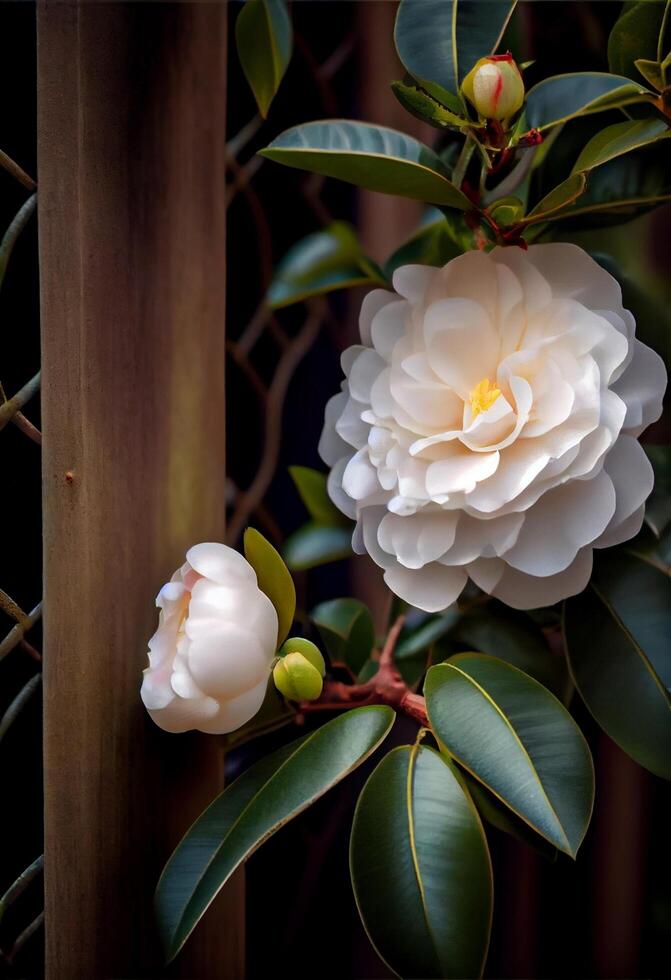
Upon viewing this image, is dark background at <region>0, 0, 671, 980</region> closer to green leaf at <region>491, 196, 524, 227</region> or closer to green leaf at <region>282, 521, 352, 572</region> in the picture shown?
green leaf at <region>282, 521, 352, 572</region>

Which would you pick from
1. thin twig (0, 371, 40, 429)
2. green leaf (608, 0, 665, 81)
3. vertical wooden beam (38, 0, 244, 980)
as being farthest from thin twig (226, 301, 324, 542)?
green leaf (608, 0, 665, 81)

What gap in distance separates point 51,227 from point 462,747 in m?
0.39

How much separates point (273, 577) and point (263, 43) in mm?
373

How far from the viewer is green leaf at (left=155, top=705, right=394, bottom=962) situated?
1.37 ft

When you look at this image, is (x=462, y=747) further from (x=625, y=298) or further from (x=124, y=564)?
(x=625, y=298)

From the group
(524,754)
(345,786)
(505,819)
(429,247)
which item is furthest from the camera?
(345,786)

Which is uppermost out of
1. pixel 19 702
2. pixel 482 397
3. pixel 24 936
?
pixel 482 397

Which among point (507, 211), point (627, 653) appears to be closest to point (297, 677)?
point (627, 653)

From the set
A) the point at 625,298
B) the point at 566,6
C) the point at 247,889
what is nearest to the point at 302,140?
the point at 625,298

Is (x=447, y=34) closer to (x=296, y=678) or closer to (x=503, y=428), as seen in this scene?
(x=503, y=428)

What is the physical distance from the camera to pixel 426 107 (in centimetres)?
45

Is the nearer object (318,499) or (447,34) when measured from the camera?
(447,34)

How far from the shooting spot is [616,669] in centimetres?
50

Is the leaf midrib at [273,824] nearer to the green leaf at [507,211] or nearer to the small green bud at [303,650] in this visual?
the small green bud at [303,650]
